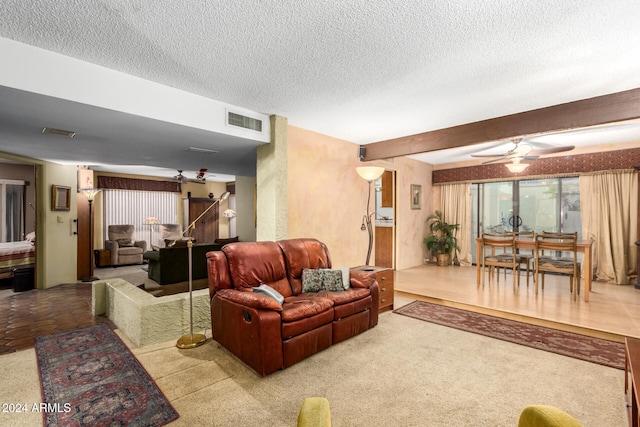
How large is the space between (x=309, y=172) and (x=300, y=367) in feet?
8.82

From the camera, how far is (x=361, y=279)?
345 cm

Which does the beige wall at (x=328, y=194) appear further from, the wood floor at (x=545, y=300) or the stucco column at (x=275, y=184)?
the wood floor at (x=545, y=300)

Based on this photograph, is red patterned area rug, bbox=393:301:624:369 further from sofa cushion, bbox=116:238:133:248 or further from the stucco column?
sofa cushion, bbox=116:238:133:248

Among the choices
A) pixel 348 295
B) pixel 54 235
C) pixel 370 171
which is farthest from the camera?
pixel 54 235

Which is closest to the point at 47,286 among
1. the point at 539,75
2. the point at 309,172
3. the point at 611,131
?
the point at 309,172

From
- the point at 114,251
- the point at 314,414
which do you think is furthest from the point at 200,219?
the point at 314,414

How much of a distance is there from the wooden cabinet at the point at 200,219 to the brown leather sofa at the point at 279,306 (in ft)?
22.2

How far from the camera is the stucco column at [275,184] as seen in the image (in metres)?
3.97

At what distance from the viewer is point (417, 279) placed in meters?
5.52

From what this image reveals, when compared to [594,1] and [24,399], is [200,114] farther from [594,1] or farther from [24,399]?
[594,1]

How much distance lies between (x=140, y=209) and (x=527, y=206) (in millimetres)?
9633

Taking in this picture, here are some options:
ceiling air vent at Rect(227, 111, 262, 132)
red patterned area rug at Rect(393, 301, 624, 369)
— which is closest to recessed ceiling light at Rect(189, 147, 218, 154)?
ceiling air vent at Rect(227, 111, 262, 132)

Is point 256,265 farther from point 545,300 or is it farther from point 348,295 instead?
point 545,300

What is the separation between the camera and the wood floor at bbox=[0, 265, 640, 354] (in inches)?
128
